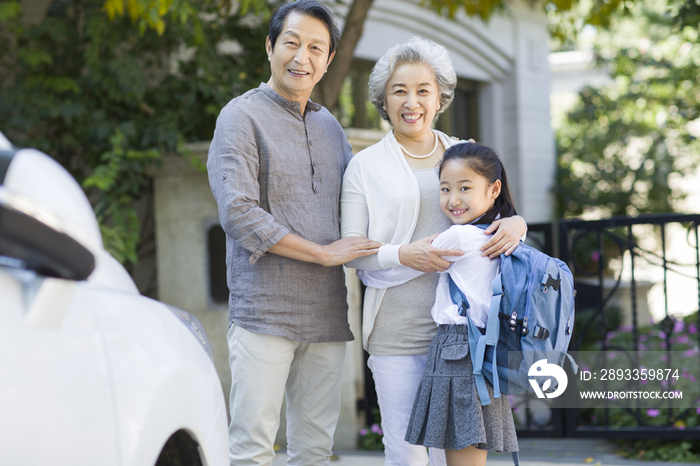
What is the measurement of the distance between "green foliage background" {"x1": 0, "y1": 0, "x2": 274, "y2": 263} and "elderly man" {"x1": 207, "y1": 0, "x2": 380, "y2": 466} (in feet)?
6.64

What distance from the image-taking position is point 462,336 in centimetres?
228

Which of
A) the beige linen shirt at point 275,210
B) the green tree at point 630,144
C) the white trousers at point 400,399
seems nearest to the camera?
the beige linen shirt at point 275,210

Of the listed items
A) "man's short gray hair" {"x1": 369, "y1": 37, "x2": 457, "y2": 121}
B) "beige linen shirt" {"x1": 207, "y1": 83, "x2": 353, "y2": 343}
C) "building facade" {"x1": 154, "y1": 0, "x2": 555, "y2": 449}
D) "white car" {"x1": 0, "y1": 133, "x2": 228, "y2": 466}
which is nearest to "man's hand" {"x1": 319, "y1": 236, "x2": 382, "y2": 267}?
"beige linen shirt" {"x1": 207, "y1": 83, "x2": 353, "y2": 343}

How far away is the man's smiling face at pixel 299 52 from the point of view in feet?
7.96

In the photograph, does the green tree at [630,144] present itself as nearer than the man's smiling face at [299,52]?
No

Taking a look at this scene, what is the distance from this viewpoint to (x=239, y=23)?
5402mm

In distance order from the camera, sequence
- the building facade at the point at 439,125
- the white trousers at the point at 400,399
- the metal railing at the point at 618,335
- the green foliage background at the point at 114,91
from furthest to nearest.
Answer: the building facade at the point at 439,125
the green foliage background at the point at 114,91
the metal railing at the point at 618,335
the white trousers at the point at 400,399

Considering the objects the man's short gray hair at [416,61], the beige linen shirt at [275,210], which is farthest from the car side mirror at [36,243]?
the man's short gray hair at [416,61]

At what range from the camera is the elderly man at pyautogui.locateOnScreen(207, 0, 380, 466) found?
2316 mm

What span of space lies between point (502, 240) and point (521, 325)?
27 cm

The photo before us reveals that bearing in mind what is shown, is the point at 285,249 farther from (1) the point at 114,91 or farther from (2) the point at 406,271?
(1) the point at 114,91

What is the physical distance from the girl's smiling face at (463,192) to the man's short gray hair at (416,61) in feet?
1.16

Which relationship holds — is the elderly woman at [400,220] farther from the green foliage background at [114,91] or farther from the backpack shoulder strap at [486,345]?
the green foliage background at [114,91]

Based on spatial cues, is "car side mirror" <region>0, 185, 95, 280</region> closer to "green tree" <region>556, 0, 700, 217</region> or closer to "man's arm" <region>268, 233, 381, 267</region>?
"man's arm" <region>268, 233, 381, 267</region>
